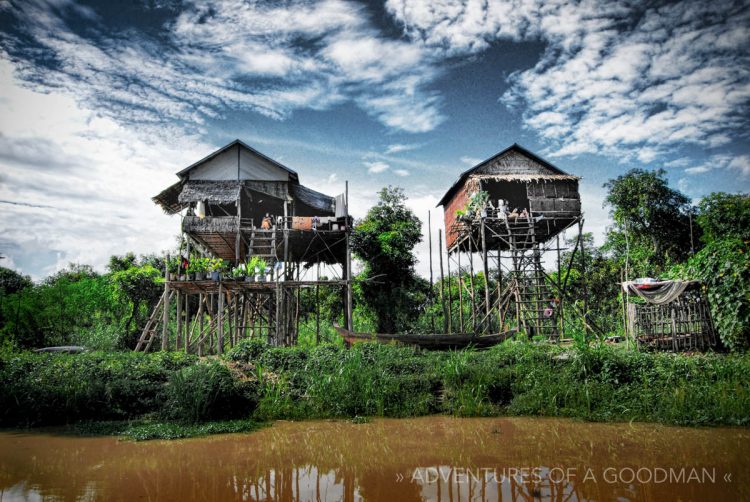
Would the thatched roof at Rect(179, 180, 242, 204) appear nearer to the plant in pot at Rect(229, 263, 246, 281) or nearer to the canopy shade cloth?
the plant in pot at Rect(229, 263, 246, 281)

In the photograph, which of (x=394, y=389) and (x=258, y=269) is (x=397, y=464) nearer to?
(x=394, y=389)

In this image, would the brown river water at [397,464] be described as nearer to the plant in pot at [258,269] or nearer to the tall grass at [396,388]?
the tall grass at [396,388]

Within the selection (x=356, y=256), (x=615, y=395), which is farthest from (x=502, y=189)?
(x=615, y=395)

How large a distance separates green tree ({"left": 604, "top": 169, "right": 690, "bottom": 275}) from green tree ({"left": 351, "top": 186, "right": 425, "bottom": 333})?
10115 millimetres

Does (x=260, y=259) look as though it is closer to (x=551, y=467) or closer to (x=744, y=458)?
(x=551, y=467)

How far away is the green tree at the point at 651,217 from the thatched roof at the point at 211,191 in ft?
57.0

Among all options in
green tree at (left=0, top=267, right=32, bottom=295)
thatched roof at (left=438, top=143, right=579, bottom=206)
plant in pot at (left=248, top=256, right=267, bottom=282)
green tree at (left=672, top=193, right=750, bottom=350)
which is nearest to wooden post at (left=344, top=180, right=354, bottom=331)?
plant in pot at (left=248, top=256, right=267, bottom=282)

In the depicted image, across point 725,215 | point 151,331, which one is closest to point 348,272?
point 151,331

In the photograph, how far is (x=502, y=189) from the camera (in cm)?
2094

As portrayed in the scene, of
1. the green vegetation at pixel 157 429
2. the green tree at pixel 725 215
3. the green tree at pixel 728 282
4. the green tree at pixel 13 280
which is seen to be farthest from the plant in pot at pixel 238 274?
the green tree at pixel 13 280

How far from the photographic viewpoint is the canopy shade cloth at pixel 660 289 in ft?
38.9

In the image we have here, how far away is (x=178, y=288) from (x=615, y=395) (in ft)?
41.2

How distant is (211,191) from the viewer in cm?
1689

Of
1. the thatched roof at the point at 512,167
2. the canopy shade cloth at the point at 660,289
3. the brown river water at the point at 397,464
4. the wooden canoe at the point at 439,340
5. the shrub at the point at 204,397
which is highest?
the thatched roof at the point at 512,167
